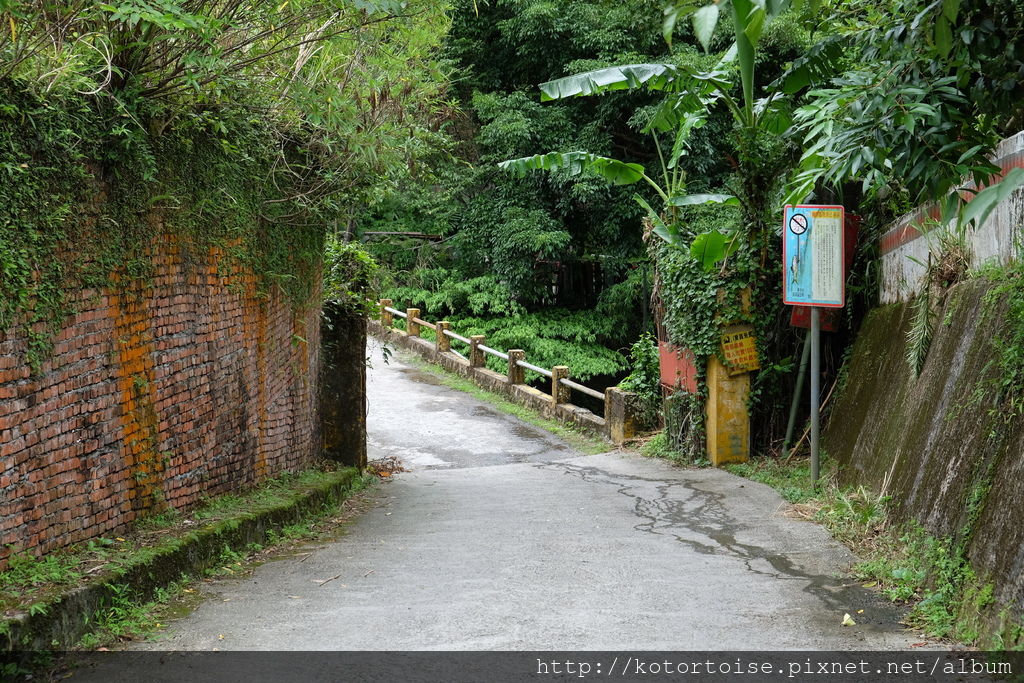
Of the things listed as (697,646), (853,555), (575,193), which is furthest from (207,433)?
(575,193)

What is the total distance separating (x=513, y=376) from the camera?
20.0 metres

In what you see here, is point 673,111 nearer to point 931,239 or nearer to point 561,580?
point 931,239

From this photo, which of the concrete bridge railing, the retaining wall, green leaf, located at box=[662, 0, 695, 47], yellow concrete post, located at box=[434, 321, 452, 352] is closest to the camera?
green leaf, located at box=[662, 0, 695, 47]

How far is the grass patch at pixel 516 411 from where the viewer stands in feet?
51.4

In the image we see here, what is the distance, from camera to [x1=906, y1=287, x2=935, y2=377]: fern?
7.74 m

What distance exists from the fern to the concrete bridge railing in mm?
7040

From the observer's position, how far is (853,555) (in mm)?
6828

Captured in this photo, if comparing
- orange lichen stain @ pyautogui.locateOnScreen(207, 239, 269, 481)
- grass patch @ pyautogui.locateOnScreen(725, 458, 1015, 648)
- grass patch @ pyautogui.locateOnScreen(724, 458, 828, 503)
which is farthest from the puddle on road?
grass patch @ pyautogui.locateOnScreen(725, 458, 1015, 648)

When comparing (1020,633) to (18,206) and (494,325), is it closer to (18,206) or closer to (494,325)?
(18,206)

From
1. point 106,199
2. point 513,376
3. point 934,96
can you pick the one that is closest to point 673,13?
point 934,96

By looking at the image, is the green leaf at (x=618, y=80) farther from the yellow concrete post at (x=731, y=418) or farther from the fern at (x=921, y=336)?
the fern at (x=921, y=336)

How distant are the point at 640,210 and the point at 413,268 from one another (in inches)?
315

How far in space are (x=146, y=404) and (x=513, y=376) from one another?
44.8ft

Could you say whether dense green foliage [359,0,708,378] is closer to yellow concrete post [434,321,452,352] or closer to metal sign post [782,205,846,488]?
yellow concrete post [434,321,452,352]
